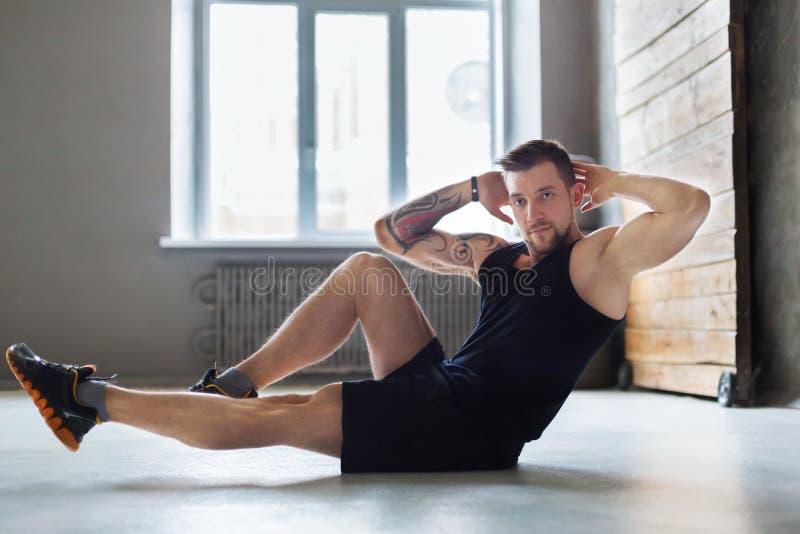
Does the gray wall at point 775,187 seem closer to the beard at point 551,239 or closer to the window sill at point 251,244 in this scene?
the beard at point 551,239

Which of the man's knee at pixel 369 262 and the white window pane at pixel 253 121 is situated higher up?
the white window pane at pixel 253 121

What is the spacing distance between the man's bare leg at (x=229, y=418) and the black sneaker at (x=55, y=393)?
0.07 m

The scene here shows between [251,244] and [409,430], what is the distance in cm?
343

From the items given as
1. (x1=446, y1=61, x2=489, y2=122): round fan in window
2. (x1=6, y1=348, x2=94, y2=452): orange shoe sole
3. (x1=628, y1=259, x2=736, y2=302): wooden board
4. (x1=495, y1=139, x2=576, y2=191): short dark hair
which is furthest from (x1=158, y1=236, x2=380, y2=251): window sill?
(x1=6, y1=348, x2=94, y2=452): orange shoe sole

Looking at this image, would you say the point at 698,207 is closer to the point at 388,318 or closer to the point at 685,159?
the point at 388,318

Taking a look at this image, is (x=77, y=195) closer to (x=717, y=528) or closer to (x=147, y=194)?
(x=147, y=194)

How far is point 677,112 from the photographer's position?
3977 millimetres

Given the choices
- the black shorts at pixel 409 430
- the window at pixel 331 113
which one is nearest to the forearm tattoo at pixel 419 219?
the black shorts at pixel 409 430

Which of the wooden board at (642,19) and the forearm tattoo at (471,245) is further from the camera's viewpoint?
the wooden board at (642,19)

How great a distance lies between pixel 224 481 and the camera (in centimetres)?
174

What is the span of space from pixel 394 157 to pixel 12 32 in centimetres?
254

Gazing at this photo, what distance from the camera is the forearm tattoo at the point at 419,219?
86.6 inches

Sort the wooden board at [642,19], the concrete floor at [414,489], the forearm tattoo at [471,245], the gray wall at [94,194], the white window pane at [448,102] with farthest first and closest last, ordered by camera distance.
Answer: the white window pane at [448,102], the gray wall at [94,194], the wooden board at [642,19], the forearm tattoo at [471,245], the concrete floor at [414,489]

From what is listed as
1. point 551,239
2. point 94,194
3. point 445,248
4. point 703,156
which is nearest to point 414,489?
point 551,239
